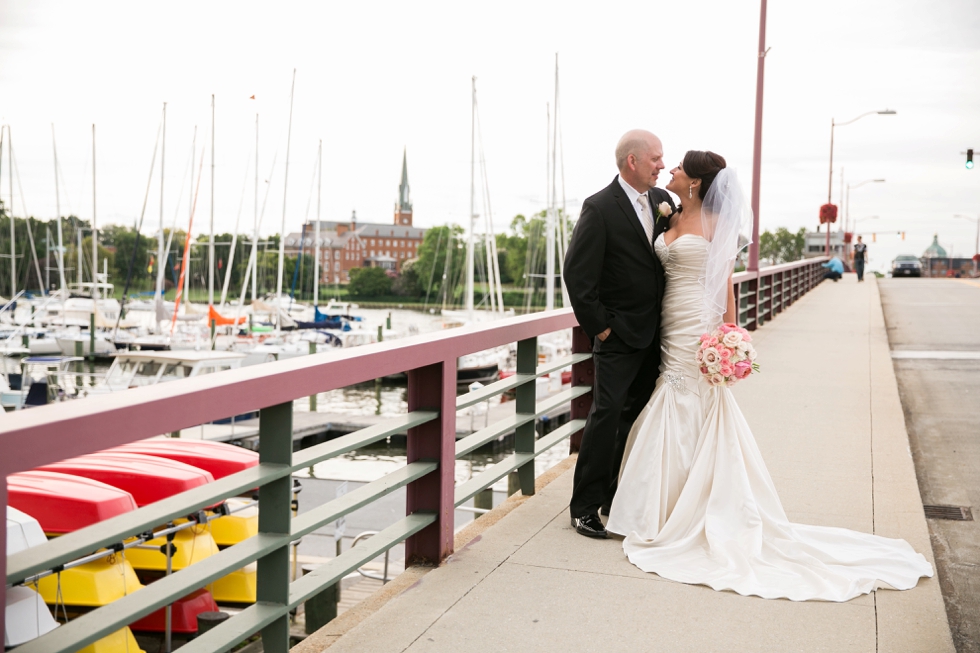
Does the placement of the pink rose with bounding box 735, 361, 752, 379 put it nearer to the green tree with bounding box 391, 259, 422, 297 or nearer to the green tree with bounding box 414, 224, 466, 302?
the green tree with bounding box 414, 224, 466, 302

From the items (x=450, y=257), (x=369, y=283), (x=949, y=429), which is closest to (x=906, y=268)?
(x=450, y=257)

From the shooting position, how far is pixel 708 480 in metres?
4.99

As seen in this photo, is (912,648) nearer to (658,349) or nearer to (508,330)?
(658,349)

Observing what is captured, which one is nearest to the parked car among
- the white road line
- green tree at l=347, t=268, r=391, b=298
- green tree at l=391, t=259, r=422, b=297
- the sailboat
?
the sailboat

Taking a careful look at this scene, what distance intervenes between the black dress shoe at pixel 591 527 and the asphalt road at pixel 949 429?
1.75 meters

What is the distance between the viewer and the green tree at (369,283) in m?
120

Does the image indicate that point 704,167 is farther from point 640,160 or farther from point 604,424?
point 604,424

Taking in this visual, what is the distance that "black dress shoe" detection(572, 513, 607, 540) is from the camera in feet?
16.9

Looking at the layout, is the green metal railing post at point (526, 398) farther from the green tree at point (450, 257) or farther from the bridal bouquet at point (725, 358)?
the green tree at point (450, 257)

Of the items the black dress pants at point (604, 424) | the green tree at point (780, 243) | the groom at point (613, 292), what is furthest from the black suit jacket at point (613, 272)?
the green tree at point (780, 243)

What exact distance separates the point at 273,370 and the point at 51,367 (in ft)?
158

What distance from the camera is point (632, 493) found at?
5.11 meters

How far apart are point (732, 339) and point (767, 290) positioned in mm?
17239

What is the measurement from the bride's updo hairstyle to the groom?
0.54 ft
